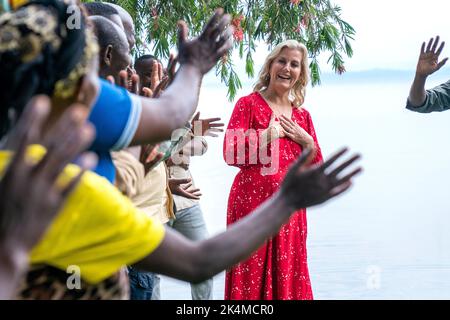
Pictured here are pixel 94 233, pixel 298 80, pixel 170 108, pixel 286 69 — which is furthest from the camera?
pixel 298 80

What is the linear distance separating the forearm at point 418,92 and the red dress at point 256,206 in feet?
2.38

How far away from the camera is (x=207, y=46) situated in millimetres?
1989

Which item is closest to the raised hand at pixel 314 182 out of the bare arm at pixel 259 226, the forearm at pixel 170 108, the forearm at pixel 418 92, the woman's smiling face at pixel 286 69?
the bare arm at pixel 259 226

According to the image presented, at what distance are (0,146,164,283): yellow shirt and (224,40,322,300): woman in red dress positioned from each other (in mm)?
3232

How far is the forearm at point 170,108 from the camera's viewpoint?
5.62ft

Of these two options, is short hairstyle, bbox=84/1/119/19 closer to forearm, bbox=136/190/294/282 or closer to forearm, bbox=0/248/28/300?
forearm, bbox=136/190/294/282

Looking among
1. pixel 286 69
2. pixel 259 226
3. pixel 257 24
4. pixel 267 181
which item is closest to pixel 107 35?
pixel 259 226

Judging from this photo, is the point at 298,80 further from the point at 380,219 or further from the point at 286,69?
the point at 380,219

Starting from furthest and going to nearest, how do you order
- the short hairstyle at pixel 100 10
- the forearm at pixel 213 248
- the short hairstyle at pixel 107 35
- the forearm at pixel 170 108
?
the short hairstyle at pixel 100 10 < the short hairstyle at pixel 107 35 < the forearm at pixel 170 108 < the forearm at pixel 213 248

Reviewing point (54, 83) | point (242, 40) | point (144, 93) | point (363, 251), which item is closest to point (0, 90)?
point (54, 83)

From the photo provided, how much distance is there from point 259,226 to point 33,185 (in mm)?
619

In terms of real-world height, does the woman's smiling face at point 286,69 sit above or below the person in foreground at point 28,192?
above

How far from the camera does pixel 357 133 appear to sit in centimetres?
1809

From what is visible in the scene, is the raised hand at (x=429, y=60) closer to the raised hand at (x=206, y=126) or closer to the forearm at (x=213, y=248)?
the raised hand at (x=206, y=126)
